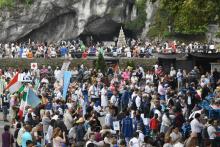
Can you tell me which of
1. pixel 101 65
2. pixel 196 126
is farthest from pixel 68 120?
pixel 101 65

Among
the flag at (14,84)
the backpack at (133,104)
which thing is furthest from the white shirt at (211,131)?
the flag at (14,84)

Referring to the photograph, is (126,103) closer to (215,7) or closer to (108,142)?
(215,7)

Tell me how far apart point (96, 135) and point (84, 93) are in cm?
1222

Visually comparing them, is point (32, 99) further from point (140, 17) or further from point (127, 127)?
point (140, 17)

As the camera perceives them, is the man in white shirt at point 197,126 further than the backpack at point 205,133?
Yes

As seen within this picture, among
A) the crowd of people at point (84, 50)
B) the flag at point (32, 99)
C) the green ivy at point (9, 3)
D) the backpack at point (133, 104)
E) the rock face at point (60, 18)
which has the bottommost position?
the backpack at point (133, 104)

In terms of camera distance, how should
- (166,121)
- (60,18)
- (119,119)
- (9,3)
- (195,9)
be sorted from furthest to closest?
(60,18) < (9,3) < (195,9) < (119,119) < (166,121)

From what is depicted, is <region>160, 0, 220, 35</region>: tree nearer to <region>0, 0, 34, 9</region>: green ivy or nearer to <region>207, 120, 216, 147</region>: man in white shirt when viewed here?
<region>207, 120, 216, 147</region>: man in white shirt

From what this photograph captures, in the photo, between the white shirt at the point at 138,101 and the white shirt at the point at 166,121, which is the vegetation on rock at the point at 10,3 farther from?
the white shirt at the point at 166,121

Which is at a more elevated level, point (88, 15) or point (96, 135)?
point (88, 15)

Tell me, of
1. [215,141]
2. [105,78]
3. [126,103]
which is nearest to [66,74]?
[126,103]

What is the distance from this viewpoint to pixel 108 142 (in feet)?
64.4

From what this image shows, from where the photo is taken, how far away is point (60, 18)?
2425 inches

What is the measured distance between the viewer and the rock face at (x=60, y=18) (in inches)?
2324
